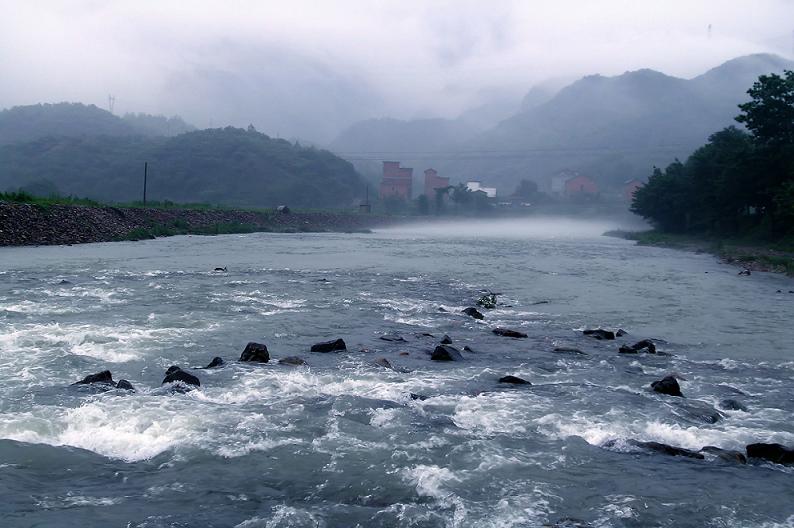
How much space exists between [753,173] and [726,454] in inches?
1827

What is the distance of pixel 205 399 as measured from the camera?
10023mm

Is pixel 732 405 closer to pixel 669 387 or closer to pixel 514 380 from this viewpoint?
pixel 669 387

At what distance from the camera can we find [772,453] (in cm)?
829

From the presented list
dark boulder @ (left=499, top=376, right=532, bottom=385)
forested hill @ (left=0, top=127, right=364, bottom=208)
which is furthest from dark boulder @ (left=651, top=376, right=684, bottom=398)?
forested hill @ (left=0, top=127, right=364, bottom=208)

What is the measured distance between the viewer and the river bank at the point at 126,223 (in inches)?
1485

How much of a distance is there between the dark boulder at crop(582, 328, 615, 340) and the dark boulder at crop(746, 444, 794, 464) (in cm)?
737

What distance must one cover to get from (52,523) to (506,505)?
4.46 m

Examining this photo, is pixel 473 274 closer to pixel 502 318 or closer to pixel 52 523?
pixel 502 318

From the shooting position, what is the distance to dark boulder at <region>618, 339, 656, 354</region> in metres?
14.1

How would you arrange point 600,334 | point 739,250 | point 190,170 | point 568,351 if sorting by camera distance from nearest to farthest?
1. point 568,351
2. point 600,334
3. point 739,250
4. point 190,170

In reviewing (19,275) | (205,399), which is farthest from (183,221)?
(205,399)

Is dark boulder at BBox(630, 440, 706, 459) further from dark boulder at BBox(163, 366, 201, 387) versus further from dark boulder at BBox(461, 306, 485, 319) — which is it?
dark boulder at BBox(461, 306, 485, 319)

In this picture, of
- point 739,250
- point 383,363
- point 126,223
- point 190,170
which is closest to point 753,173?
point 739,250

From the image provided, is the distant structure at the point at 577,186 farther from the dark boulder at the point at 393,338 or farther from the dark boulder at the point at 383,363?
the dark boulder at the point at 383,363
